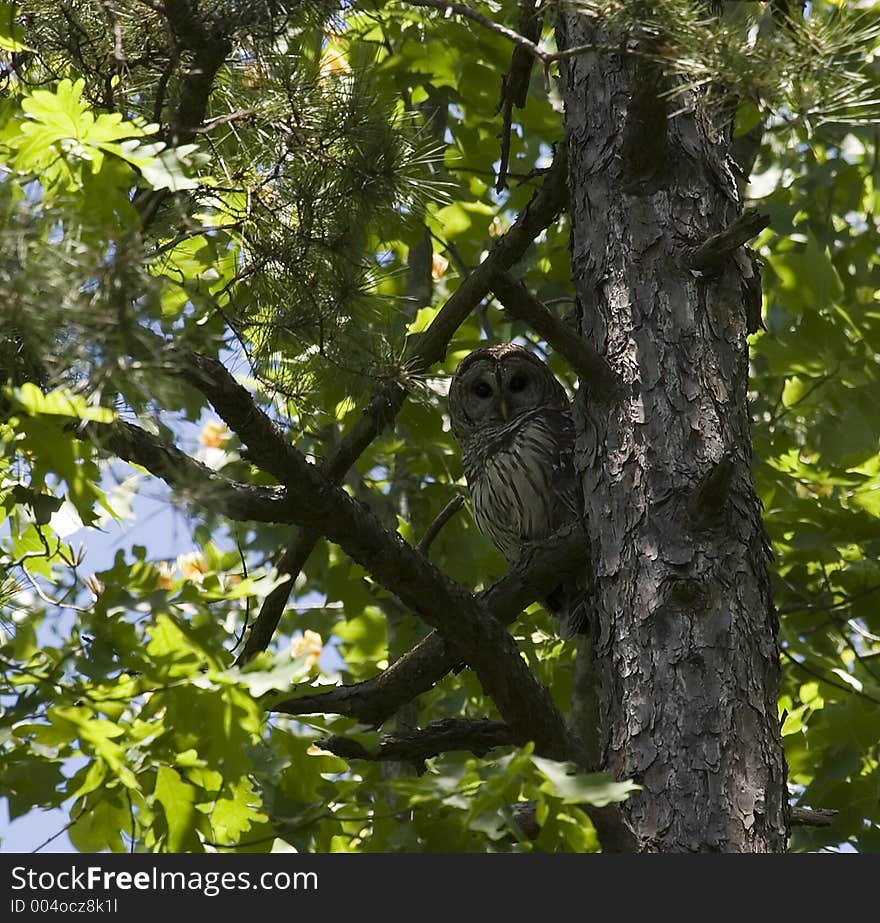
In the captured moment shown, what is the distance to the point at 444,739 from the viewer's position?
9.89 ft

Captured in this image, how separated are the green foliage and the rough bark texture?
0.31 m

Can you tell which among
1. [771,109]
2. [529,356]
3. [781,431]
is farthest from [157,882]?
[781,431]

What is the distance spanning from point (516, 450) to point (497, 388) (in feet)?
1.74

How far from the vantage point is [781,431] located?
217 inches

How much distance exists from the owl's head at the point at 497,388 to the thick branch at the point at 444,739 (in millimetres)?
2201

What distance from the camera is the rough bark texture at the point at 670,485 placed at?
2740 millimetres

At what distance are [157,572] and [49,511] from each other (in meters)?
0.31

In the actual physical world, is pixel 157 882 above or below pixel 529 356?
below

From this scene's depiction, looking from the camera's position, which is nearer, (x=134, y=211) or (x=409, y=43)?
(x=134, y=211)

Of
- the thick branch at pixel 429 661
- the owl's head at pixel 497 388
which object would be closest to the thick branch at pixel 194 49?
the thick branch at pixel 429 661

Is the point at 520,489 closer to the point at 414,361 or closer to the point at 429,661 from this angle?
the point at 414,361

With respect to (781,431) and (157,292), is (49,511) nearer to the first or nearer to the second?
(157,292)

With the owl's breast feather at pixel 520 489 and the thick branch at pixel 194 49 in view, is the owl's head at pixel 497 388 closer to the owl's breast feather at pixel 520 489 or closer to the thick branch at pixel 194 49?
the owl's breast feather at pixel 520 489

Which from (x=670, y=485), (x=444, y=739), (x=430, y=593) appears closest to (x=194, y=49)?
(x=430, y=593)
